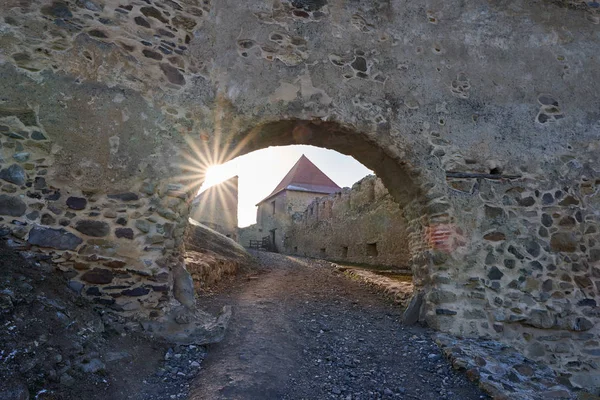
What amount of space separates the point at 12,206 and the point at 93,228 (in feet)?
2.10

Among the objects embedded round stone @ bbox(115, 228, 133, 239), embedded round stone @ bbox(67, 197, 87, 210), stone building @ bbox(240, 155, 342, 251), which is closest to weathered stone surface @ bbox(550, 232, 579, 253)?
embedded round stone @ bbox(115, 228, 133, 239)

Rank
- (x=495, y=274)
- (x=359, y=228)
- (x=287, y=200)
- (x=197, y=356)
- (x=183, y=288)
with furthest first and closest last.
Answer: (x=287, y=200)
(x=359, y=228)
(x=495, y=274)
(x=183, y=288)
(x=197, y=356)

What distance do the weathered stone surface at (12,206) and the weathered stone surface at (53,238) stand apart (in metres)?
0.19

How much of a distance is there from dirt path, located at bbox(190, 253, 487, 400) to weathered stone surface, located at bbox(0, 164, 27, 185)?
7.26 ft

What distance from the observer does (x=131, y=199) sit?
3.51 m

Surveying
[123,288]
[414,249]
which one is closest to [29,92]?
[123,288]

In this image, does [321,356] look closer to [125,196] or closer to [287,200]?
[125,196]

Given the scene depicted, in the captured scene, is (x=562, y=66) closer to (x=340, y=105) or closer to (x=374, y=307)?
(x=340, y=105)

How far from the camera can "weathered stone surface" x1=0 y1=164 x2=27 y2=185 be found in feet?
10.4

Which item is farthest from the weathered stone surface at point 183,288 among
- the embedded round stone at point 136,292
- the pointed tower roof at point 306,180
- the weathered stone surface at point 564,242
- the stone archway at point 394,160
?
the pointed tower roof at point 306,180

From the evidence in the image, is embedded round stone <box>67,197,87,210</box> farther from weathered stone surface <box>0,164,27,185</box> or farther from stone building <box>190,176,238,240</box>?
stone building <box>190,176,238,240</box>

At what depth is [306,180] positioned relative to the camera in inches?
965

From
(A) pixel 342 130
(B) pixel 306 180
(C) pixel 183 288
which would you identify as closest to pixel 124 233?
(C) pixel 183 288

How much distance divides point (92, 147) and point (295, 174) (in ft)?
70.7
